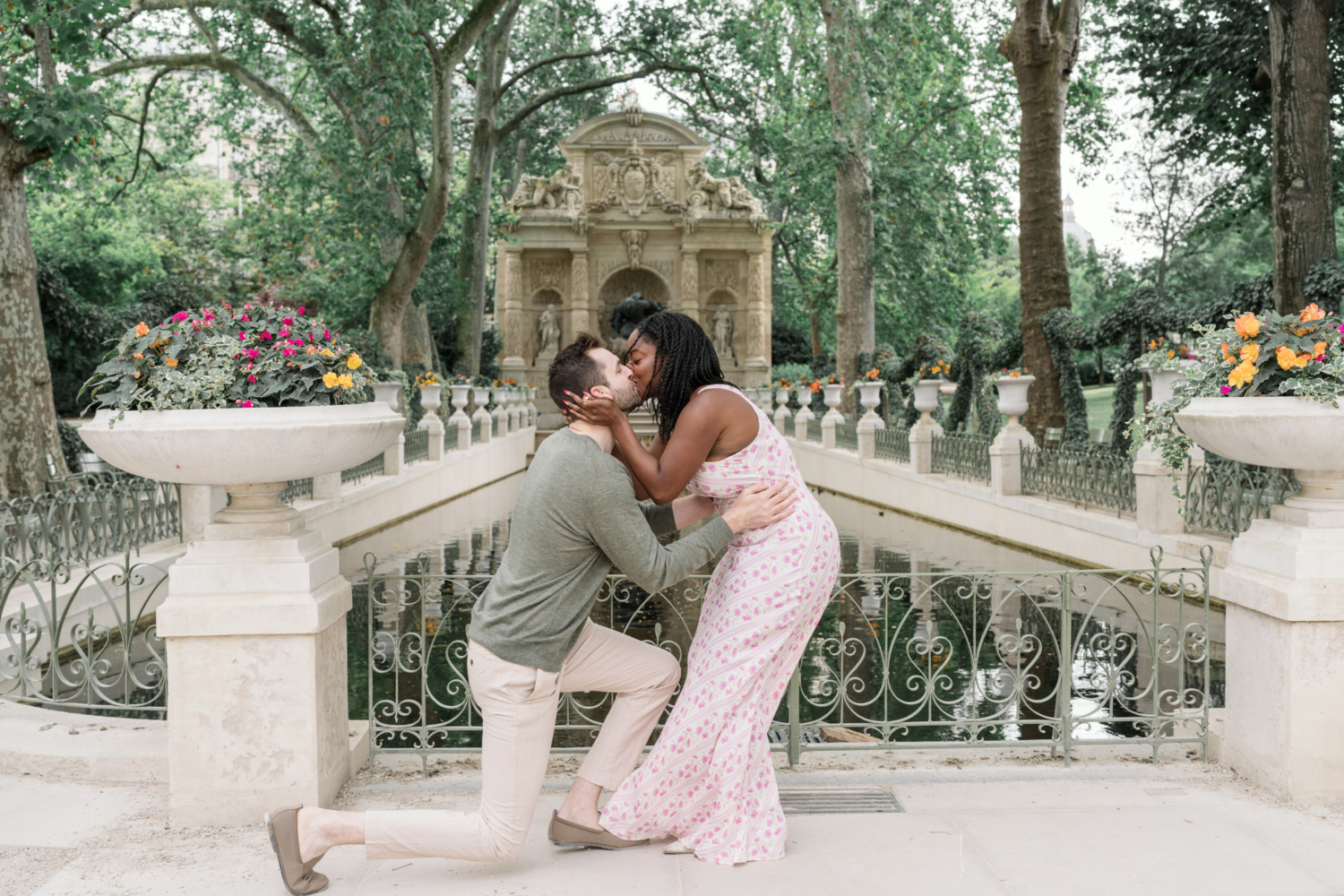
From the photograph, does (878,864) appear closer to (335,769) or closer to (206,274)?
(335,769)

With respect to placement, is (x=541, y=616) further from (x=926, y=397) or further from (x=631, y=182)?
(x=631, y=182)

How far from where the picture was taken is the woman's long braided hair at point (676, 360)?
3.23 metres

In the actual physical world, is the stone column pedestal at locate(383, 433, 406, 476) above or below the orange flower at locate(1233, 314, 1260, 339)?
below

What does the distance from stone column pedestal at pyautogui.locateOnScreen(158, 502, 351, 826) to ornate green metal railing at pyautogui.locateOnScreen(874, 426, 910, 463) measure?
518 inches

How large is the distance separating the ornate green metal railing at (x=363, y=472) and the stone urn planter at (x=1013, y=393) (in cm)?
757

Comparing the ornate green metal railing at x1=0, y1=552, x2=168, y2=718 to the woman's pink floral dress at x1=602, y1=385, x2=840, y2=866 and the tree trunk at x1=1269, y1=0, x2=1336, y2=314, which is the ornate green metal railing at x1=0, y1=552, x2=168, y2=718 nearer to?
the woman's pink floral dress at x1=602, y1=385, x2=840, y2=866

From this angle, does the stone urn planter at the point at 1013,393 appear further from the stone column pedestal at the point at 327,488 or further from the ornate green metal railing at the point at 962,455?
the stone column pedestal at the point at 327,488

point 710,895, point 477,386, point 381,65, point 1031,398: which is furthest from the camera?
point 477,386

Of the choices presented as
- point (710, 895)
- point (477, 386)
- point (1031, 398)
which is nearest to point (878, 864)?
point (710, 895)

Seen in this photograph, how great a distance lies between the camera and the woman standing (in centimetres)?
324

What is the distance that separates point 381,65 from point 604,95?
23.5 meters

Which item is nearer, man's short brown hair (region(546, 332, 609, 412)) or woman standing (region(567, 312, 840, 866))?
man's short brown hair (region(546, 332, 609, 412))

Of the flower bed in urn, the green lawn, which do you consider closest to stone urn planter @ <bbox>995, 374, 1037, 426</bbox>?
the flower bed in urn

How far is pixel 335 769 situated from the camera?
12.2 feet
